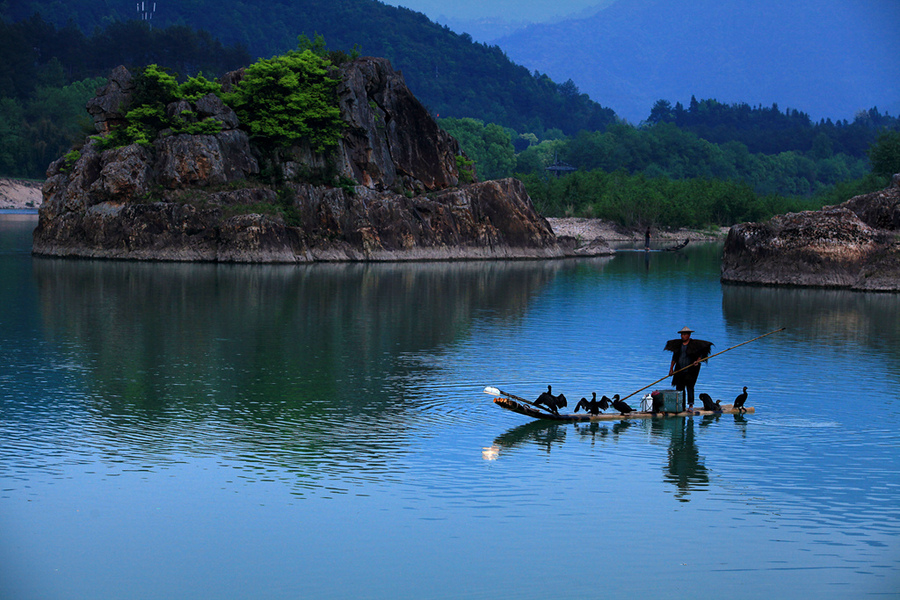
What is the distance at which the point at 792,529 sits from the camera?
43.1 ft

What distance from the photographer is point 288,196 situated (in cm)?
6097

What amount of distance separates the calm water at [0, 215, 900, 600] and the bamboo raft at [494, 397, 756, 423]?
0.59 ft

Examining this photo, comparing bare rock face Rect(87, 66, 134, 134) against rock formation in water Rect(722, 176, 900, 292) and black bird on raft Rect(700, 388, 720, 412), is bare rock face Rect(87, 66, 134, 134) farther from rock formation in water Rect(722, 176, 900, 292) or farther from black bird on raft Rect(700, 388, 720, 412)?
black bird on raft Rect(700, 388, 720, 412)

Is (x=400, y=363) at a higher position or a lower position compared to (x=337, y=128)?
lower

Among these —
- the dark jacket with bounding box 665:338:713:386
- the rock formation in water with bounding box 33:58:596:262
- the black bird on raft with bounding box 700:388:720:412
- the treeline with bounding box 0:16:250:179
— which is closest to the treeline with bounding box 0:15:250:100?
the treeline with bounding box 0:16:250:179

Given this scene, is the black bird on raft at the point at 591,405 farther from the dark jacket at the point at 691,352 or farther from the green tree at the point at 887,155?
the green tree at the point at 887,155

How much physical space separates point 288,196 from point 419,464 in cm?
4697

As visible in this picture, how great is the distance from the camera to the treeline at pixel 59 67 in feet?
445

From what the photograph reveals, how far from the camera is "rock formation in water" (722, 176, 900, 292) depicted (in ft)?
156

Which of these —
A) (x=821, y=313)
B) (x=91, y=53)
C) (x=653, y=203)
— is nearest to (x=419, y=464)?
(x=821, y=313)

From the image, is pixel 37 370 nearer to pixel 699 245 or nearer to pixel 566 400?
pixel 566 400

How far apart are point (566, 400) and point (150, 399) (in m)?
8.57

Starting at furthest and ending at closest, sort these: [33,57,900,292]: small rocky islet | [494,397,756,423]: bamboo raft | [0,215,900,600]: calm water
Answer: [33,57,900,292]: small rocky islet
[494,397,756,423]: bamboo raft
[0,215,900,600]: calm water

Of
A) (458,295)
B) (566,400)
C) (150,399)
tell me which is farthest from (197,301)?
(566,400)
